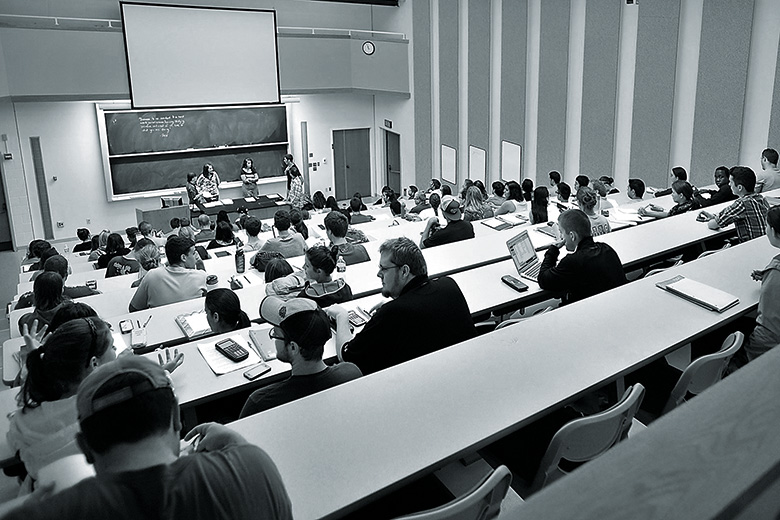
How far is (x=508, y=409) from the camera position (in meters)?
2.46

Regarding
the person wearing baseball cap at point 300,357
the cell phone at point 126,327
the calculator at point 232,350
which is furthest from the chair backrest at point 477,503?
the cell phone at point 126,327

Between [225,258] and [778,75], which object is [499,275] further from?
[778,75]

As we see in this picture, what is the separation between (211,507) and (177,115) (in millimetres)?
14395

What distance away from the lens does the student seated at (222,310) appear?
3783mm

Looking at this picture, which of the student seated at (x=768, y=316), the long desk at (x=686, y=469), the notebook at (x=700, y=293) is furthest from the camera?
the notebook at (x=700, y=293)

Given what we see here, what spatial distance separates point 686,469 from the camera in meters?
0.64

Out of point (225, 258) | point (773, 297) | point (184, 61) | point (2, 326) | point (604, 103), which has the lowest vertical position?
point (2, 326)

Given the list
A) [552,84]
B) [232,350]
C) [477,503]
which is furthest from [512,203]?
[477,503]

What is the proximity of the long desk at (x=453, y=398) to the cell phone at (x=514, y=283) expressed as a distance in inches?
28.8

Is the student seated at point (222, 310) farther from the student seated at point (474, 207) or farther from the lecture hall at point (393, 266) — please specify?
the student seated at point (474, 207)

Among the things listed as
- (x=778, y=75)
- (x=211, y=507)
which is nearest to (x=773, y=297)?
(x=211, y=507)

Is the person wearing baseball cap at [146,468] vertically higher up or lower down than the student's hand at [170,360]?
higher up

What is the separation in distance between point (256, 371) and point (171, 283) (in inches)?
80.4

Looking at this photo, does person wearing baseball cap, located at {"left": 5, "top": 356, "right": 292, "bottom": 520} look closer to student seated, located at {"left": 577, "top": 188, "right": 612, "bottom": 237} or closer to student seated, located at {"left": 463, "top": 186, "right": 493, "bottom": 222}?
student seated, located at {"left": 577, "top": 188, "right": 612, "bottom": 237}
